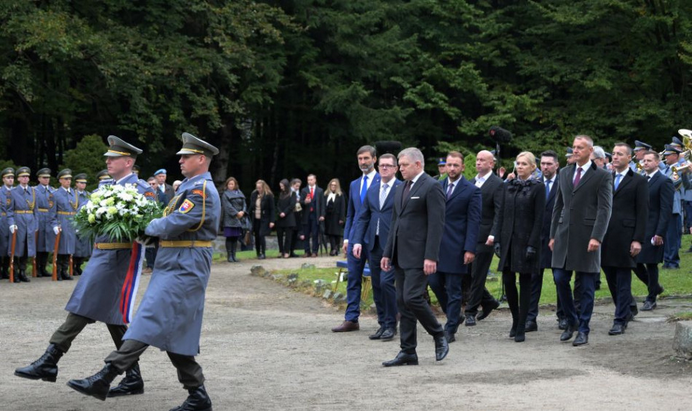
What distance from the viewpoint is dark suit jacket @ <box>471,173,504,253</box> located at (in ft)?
40.0

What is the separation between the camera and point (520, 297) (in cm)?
1116

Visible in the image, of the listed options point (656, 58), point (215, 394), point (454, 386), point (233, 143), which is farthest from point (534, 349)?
point (233, 143)

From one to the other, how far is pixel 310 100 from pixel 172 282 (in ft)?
102

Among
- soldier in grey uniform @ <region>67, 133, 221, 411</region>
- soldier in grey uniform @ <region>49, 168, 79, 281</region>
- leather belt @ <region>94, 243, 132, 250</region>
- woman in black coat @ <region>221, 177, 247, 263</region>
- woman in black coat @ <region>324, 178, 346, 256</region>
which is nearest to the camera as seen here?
soldier in grey uniform @ <region>67, 133, 221, 411</region>

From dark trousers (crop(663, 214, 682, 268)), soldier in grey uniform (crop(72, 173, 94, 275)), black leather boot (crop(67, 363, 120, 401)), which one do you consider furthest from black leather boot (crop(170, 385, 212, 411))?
soldier in grey uniform (crop(72, 173, 94, 275))

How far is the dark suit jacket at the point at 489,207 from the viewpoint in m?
12.2

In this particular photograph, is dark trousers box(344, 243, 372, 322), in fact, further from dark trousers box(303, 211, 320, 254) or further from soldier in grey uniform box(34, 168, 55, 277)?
dark trousers box(303, 211, 320, 254)

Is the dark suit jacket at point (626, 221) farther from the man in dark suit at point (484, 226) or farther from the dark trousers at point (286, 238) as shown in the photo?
the dark trousers at point (286, 238)

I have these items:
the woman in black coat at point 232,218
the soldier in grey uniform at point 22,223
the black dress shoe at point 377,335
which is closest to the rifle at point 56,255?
the soldier in grey uniform at point 22,223

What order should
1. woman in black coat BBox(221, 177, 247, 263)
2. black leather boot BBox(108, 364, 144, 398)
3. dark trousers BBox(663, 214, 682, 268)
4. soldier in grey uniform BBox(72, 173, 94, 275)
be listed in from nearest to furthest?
1. black leather boot BBox(108, 364, 144, 398)
2. dark trousers BBox(663, 214, 682, 268)
3. soldier in grey uniform BBox(72, 173, 94, 275)
4. woman in black coat BBox(221, 177, 247, 263)

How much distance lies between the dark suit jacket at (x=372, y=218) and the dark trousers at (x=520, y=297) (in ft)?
4.81

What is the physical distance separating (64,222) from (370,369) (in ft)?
42.5

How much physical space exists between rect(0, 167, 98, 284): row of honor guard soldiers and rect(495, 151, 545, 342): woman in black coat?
10.7 m

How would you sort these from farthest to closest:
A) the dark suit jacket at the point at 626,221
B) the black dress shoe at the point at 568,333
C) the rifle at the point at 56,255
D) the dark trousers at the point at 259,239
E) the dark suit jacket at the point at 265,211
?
the dark suit jacket at the point at 265,211
the dark trousers at the point at 259,239
the rifle at the point at 56,255
the dark suit jacket at the point at 626,221
the black dress shoe at the point at 568,333
